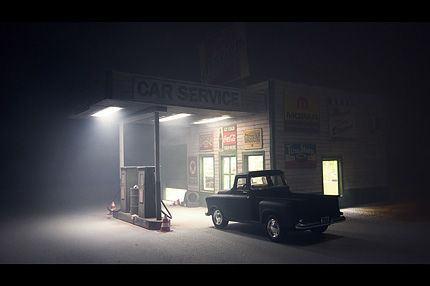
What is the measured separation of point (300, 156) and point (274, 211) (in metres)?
6.13

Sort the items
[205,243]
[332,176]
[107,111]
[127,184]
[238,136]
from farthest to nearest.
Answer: [332,176] → [238,136] → [127,184] → [107,111] → [205,243]

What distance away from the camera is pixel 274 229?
9.21 metres

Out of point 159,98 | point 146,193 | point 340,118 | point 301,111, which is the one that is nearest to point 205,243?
point 146,193

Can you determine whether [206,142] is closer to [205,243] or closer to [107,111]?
[107,111]

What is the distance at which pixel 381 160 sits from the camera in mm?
18109

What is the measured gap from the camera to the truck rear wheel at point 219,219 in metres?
11.1

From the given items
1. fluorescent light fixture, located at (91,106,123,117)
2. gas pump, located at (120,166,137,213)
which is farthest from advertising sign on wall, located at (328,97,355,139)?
fluorescent light fixture, located at (91,106,123,117)

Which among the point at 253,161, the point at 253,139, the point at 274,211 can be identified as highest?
the point at 253,139

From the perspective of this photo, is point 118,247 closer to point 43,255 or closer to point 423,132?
point 43,255

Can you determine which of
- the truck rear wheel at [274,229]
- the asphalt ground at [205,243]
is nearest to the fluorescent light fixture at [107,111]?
the asphalt ground at [205,243]

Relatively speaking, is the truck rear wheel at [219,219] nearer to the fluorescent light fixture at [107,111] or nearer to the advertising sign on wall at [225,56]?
the fluorescent light fixture at [107,111]

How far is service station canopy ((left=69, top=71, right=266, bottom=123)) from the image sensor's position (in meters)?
10.7

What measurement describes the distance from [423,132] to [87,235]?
27.1m

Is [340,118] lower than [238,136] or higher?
higher
